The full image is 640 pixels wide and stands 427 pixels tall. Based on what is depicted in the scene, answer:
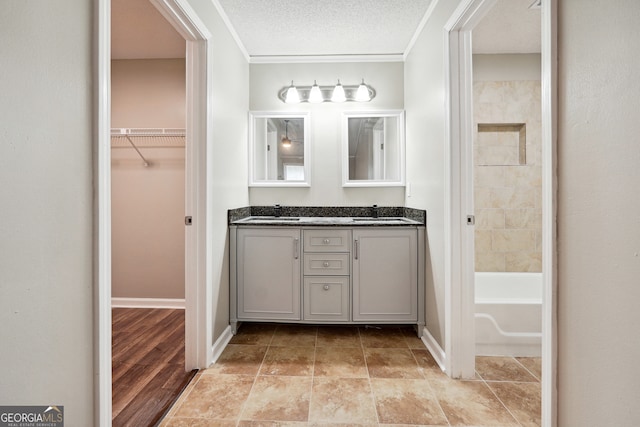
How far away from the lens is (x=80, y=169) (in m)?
0.95

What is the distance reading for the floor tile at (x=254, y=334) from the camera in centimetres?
228

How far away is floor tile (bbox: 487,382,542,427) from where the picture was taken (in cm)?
145

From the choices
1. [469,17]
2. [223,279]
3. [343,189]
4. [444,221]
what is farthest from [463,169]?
[223,279]

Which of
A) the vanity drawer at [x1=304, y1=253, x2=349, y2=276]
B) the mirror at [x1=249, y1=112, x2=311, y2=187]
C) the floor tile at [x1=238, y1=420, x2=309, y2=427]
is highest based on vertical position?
the mirror at [x1=249, y1=112, x2=311, y2=187]

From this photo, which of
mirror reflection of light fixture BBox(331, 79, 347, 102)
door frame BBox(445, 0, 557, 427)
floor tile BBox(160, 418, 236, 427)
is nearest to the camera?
floor tile BBox(160, 418, 236, 427)

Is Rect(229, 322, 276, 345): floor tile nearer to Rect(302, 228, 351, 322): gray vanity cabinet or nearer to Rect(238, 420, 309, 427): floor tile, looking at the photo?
Rect(302, 228, 351, 322): gray vanity cabinet

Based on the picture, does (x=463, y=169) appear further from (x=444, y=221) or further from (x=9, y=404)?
(x=9, y=404)

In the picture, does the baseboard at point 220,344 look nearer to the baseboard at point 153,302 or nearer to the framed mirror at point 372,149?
the baseboard at point 153,302

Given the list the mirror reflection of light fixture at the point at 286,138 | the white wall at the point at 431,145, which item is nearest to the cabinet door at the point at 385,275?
the white wall at the point at 431,145

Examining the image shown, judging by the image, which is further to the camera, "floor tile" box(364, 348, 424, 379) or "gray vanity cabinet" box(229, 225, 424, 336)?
"gray vanity cabinet" box(229, 225, 424, 336)

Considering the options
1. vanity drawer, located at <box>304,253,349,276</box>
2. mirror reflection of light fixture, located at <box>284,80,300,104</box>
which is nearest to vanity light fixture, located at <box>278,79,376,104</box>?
mirror reflection of light fixture, located at <box>284,80,300,104</box>

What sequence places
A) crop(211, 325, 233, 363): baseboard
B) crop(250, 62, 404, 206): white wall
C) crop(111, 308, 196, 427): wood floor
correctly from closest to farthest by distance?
crop(111, 308, 196, 427): wood floor < crop(211, 325, 233, 363): baseboard < crop(250, 62, 404, 206): white wall

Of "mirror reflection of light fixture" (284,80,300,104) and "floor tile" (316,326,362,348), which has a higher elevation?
"mirror reflection of light fixture" (284,80,300,104)

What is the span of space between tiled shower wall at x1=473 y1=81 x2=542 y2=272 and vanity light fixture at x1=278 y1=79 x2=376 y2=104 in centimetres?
103
